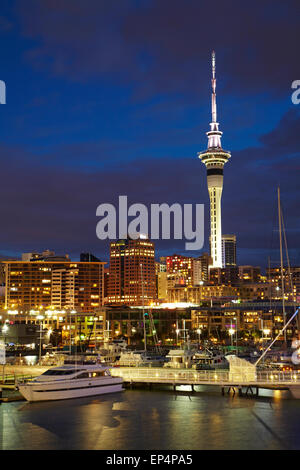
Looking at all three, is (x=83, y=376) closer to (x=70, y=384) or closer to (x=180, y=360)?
(x=70, y=384)

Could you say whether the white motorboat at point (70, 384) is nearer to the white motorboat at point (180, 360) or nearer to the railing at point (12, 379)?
the railing at point (12, 379)

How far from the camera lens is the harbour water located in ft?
108

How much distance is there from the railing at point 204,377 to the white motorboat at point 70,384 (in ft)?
13.3

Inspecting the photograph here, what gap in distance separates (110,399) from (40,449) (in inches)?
615

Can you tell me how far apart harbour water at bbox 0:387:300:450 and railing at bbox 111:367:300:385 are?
1.43 meters

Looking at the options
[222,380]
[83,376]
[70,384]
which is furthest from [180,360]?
[70,384]

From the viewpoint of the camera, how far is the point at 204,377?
52688mm

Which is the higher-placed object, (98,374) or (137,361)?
(98,374)

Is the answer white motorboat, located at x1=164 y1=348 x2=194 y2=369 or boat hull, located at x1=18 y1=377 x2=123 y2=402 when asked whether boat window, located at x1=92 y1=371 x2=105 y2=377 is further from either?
white motorboat, located at x1=164 y1=348 x2=194 y2=369

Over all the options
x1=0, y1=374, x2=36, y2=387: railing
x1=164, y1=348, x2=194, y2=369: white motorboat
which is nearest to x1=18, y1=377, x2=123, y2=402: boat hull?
x1=0, y1=374, x2=36, y2=387: railing

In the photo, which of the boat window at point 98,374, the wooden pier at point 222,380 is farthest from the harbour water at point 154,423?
the boat window at point 98,374

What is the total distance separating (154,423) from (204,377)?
50.0 ft

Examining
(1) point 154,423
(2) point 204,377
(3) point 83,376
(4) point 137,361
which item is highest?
(3) point 83,376
